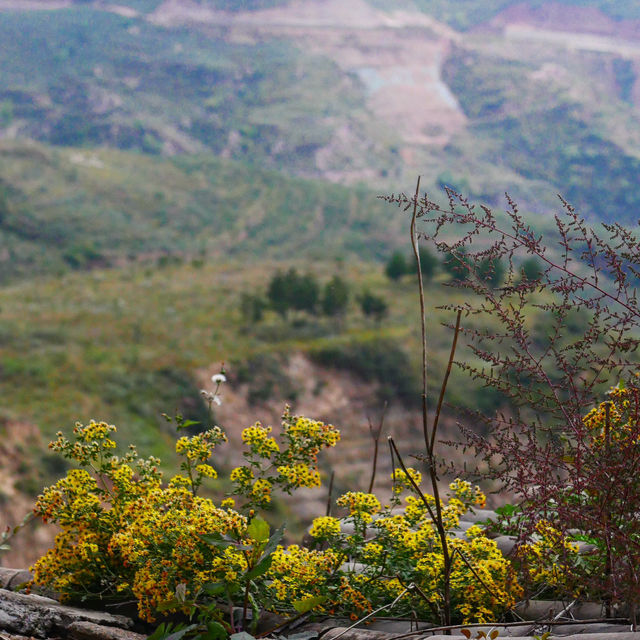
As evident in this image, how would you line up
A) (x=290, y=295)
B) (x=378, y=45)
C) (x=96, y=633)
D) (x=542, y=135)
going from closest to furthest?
(x=96, y=633) → (x=290, y=295) → (x=542, y=135) → (x=378, y=45)

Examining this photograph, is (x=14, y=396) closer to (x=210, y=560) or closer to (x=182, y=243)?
(x=210, y=560)

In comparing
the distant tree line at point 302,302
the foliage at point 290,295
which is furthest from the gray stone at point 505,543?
the foliage at point 290,295

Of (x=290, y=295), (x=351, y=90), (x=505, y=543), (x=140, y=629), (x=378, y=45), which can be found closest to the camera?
(x=140, y=629)

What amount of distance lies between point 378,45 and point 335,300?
385ft

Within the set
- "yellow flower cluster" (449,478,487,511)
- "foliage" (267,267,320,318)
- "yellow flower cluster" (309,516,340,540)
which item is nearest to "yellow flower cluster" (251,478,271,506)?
"yellow flower cluster" (309,516,340,540)

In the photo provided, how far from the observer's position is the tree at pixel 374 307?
44.4 meters

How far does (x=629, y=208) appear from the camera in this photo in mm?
111125

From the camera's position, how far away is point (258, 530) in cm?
198

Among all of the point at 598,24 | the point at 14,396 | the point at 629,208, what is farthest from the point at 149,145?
the point at 598,24

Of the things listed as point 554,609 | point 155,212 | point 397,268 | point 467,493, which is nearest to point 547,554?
point 554,609

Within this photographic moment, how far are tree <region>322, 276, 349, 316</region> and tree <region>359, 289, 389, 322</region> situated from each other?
1.20 m

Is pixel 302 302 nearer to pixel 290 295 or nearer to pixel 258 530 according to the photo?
pixel 290 295

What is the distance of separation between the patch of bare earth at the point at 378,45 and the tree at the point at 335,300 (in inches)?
3093

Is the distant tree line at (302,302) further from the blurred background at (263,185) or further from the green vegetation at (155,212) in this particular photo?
the green vegetation at (155,212)
